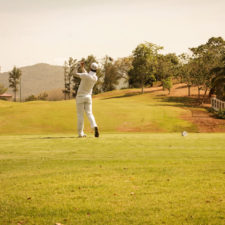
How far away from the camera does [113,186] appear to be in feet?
23.7

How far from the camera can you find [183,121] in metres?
35.8

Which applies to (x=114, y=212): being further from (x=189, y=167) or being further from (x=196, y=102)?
(x=196, y=102)

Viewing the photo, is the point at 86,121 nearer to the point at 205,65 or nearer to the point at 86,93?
the point at 86,93

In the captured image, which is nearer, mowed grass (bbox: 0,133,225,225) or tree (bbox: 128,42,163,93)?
mowed grass (bbox: 0,133,225,225)

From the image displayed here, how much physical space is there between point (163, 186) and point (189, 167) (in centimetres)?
181

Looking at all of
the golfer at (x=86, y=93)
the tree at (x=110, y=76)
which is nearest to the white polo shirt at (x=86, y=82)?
the golfer at (x=86, y=93)

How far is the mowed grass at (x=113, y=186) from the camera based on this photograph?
5852mm

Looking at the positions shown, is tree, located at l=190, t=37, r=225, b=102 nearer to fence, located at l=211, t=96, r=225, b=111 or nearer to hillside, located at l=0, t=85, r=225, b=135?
fence, located at l=211, t=96, r=225, b=111

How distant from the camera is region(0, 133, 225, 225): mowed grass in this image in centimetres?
585

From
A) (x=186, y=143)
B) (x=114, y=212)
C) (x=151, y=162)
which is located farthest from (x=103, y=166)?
(x=186, y=143)

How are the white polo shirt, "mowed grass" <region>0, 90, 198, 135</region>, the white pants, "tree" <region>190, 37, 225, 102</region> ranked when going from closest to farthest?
the white polo shirt
the white pants
"mowed grass" <region>0, 90, 198, 135</region>
"tree" <region>190, 37, 225, 102</region>

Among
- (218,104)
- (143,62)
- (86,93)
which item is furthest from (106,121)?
(143,62)

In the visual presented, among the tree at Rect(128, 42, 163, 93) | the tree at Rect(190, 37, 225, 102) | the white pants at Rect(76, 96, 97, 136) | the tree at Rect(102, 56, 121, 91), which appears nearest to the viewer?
the white pants at Rect(76, 96, 97, 136)

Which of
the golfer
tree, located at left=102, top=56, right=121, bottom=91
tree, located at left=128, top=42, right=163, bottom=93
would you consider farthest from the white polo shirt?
tree, located at left=102, top=56, right=121, bottom=91
